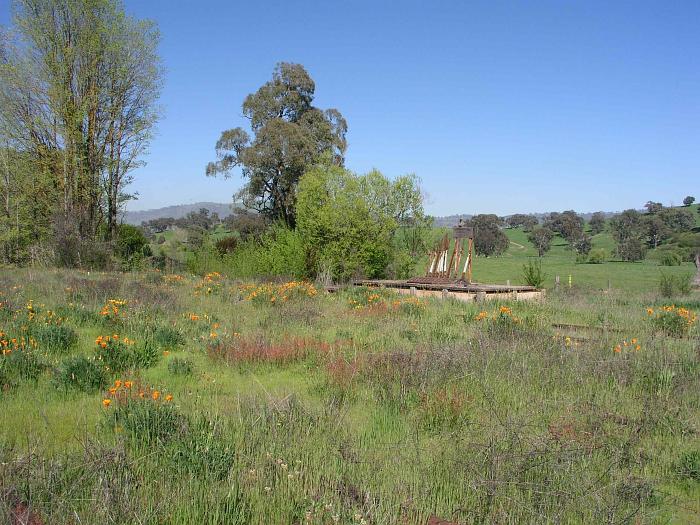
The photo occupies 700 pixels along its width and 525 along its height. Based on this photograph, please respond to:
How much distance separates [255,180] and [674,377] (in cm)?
3508

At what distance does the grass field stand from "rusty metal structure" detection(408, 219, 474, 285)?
11.2m

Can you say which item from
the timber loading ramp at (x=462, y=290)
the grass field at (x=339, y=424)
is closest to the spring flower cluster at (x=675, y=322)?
the grass field at (x=339, y=424)

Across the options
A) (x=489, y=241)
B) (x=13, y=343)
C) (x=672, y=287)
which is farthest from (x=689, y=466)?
(x=489, y=241)

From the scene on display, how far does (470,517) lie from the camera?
3.52 m

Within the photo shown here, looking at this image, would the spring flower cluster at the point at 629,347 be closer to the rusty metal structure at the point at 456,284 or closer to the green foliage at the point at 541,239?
the rusty metal structure at the point at 456,284

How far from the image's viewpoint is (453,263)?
900 inches

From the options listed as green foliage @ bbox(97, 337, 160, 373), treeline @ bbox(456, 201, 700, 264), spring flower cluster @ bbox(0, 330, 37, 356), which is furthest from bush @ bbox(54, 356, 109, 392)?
treeline @ bbox(456, 201, 700, 264)

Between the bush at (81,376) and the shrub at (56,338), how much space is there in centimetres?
135

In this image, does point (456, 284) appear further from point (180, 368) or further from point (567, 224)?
point (567, 224)

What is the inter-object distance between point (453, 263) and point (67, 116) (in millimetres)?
17028

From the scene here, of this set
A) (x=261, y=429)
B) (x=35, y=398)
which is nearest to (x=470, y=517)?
(x=261, y=429)

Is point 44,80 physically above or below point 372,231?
above

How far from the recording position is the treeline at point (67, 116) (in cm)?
2259

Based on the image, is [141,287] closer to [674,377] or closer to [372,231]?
[674,377]
